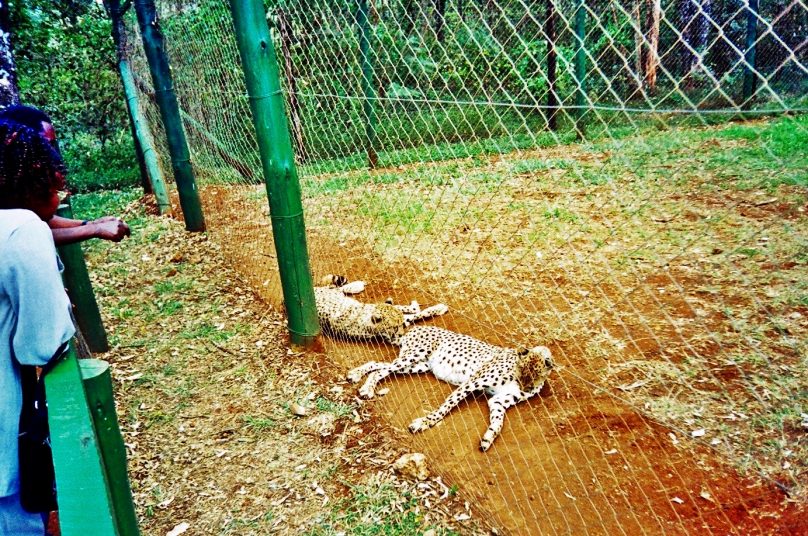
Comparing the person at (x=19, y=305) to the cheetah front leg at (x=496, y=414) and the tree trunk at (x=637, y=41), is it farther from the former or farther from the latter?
the cheetah front leg at (x=496, y=414)

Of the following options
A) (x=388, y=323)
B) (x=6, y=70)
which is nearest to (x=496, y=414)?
(x=388, y=323)

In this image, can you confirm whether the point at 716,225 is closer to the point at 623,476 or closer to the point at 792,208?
the point at 792,208

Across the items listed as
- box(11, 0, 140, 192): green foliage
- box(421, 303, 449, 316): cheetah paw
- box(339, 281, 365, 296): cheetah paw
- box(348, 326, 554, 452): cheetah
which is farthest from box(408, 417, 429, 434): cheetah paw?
box(11, 0, 140, 192): green foliage

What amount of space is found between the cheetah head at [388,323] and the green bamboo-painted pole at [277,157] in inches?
17.4

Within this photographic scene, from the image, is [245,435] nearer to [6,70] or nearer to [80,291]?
[80,291]

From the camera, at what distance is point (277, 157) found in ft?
10.9

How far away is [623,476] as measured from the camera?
7.68 feet

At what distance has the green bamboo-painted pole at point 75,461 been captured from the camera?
95 centimetres

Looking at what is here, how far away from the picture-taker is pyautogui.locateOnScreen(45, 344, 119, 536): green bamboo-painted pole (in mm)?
955

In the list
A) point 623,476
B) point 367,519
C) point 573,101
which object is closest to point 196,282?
point 367,519

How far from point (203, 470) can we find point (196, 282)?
2.60 m

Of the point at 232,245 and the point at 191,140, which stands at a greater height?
the point at 191,140

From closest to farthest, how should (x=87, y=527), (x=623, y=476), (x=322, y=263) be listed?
1. (x=87, y=527)
2. (x=623, y=476)
3. (x=322, y=263)

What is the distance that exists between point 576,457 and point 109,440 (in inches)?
77.7
